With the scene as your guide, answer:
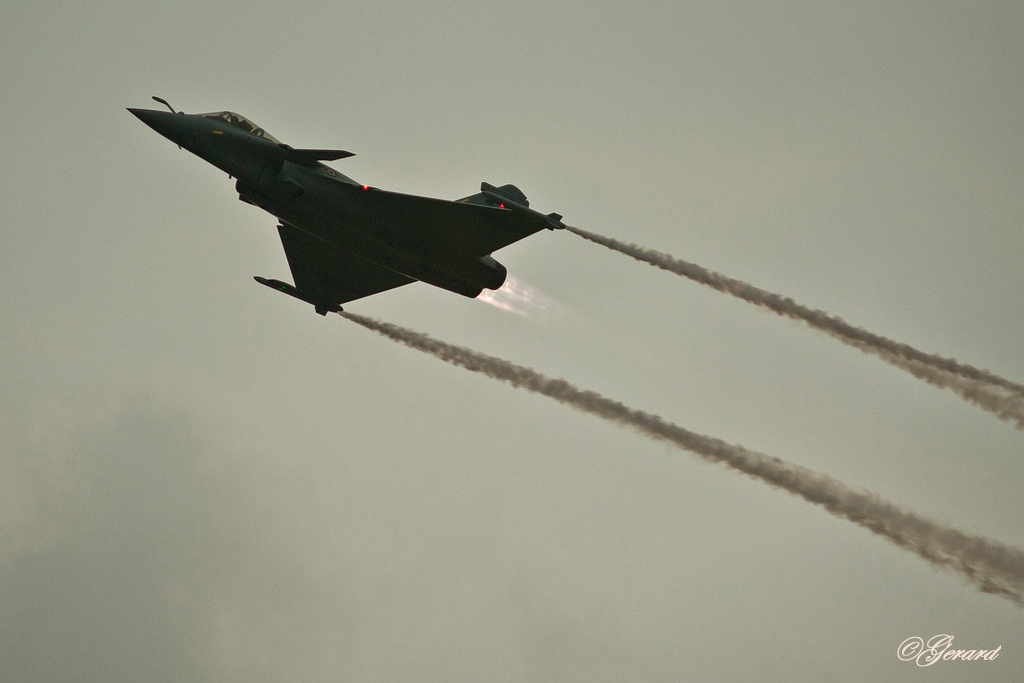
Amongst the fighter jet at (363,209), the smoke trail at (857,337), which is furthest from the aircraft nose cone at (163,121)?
the smoke trail at (857,337)

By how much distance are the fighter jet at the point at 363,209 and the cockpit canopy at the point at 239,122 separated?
0.10 ft

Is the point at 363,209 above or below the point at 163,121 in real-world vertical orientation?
below

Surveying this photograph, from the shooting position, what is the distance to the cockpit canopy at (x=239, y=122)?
103ft

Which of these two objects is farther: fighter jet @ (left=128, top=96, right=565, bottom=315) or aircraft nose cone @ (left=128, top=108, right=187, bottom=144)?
fighter jet @ (left=128, top=96, right=565, bottom=315)

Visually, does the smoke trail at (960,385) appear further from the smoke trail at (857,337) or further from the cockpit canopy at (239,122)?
the cockpit canopy at (239,122)

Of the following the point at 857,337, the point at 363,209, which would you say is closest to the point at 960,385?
the point at 857,337

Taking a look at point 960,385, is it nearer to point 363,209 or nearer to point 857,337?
point 857,337

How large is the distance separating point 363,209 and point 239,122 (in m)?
4.44

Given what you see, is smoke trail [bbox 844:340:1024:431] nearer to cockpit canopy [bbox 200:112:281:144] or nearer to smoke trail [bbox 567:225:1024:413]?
smoke trail [bbox 567:225:1024:413]

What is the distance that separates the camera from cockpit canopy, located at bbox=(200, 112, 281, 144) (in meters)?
31.5

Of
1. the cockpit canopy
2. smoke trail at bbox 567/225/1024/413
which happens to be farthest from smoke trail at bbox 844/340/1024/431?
the cockpit canopy

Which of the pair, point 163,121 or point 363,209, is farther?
point 363,209

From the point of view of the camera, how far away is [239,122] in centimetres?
3162

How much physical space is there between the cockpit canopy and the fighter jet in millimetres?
30
